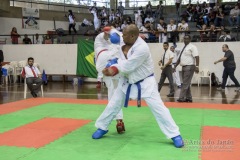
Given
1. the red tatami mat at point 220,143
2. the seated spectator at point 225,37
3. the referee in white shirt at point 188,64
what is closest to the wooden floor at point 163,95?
the referee in white shirt at point 188,64

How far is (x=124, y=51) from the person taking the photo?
4180 mm

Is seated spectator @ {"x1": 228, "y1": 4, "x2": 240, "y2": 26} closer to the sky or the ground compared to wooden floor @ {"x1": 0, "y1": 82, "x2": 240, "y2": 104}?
closer to the sky

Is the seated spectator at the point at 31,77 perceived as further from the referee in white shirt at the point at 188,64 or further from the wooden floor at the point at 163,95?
the referee in white shirt at the point at 188,64

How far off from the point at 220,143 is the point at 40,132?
2723 millimetres

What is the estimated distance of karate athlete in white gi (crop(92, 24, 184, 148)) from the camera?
12.6 feet

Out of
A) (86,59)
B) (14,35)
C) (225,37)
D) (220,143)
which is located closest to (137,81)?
(220,143)

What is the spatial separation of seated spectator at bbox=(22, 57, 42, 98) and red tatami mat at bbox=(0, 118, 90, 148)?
3.70 meters

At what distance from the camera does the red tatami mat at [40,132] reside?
13.9 feet

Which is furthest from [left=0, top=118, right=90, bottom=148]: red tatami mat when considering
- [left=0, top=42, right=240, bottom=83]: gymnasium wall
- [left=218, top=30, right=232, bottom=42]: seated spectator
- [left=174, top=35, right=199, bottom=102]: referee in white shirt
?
[left=218, top=30, right=232, bottom=42]: seated spectator

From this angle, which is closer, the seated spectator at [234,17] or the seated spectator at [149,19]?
the seated spectator at [234,17]

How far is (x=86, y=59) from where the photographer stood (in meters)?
14.1

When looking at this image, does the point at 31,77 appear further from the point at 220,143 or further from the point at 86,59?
the point at 220,143

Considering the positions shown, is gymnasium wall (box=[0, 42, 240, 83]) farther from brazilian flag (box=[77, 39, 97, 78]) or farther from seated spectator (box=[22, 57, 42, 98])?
seated spectator (box=[22, 57, 42, 98])

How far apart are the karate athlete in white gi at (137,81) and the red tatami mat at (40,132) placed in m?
1.00
